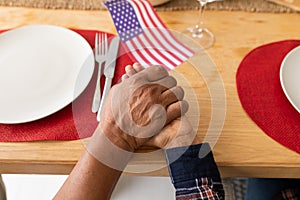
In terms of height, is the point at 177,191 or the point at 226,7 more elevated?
the point at 226,7

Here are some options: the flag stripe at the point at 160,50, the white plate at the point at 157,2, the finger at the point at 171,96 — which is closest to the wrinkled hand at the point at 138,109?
the finger at the point at 171,96

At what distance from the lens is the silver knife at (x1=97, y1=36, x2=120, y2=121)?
76cm

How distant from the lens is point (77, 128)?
2.37 feet

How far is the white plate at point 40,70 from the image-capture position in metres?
0.74

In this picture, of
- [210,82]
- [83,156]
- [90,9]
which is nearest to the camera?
[83,156]

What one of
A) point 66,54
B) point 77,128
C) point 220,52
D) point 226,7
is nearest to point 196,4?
point 226,7

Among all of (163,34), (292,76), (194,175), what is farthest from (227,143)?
(163,34)

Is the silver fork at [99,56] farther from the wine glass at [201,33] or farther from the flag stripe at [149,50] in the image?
the wine glass at [201,33]

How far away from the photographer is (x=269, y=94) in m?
0.79

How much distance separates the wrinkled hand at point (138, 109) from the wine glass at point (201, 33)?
0.61ft

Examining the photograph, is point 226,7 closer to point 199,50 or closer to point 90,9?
point 199,50

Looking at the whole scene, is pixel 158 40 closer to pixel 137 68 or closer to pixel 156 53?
pixel 156 53

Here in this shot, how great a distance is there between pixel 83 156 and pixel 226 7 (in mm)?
510

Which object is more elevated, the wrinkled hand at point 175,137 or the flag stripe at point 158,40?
the flag stripe at point 158,40
